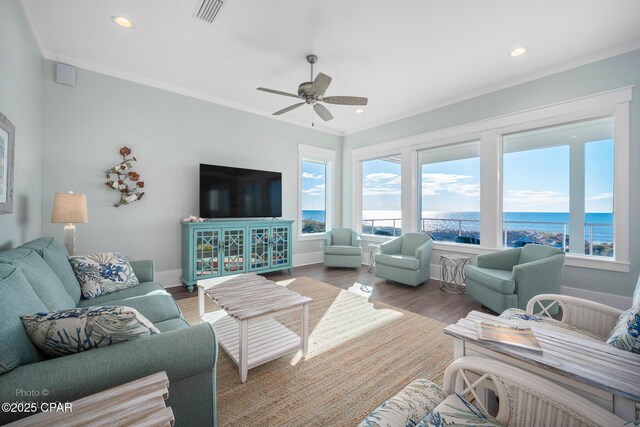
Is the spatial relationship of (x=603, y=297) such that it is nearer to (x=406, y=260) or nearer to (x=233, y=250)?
(x=406, y=260)

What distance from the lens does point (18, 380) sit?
788mm

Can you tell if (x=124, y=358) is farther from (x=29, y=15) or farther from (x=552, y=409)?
(x=29, y=15)

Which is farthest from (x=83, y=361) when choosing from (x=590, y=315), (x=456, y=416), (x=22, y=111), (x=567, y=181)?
(x=567, y=181)

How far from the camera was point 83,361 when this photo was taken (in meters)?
0.90

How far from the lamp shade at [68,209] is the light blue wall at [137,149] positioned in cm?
74

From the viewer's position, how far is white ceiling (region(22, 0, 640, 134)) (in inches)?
88.8

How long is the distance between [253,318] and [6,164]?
6.81 ft

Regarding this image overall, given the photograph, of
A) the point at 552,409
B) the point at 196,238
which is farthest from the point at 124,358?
the point at 196,238

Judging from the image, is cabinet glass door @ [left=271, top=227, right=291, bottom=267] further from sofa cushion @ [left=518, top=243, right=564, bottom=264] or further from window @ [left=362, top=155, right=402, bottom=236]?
sofa cushion @ [left=518, top=243, right=564, bottom=264]

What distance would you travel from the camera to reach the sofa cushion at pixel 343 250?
4766mm

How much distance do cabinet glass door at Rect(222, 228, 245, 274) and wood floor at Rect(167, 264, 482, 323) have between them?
1.91ft

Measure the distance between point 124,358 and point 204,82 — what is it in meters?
3.67

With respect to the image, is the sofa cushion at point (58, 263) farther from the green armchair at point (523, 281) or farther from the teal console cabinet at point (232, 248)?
the green armchair at point (523, 281)

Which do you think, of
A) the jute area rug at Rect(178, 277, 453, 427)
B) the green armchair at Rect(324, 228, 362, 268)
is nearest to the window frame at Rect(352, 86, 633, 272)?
the green armchair at Rect(324, 228, 362, 268)
